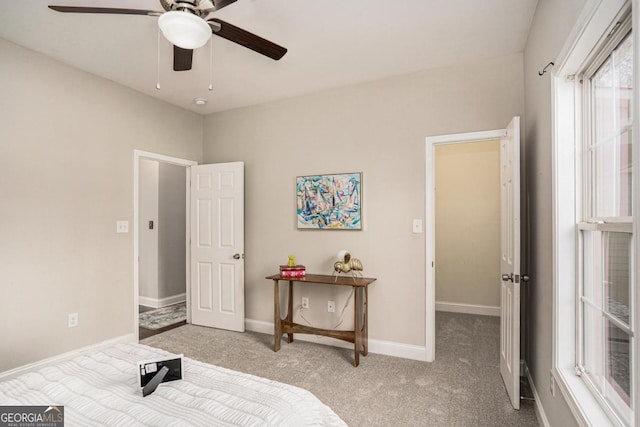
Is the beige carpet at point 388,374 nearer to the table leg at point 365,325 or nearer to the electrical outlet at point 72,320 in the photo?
the table leg at point 365,325

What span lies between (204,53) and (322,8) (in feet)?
3.77

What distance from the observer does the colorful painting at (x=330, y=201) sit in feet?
11.4

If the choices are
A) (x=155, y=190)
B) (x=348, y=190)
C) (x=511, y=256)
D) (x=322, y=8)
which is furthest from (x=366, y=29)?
(x=155, y=190)

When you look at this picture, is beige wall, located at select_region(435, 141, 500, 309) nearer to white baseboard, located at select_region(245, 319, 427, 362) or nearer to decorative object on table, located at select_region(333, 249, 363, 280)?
white baseboard, located at select_region(245, 319, 427, 362)

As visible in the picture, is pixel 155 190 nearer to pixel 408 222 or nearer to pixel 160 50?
pixel 160 50

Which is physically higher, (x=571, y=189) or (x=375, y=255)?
(x=571, y=189)

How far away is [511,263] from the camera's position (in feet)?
8.13

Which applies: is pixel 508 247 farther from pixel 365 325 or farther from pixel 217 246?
pixel 217 246

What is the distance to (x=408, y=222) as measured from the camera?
3277 mm

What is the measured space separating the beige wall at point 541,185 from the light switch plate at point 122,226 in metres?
3.73

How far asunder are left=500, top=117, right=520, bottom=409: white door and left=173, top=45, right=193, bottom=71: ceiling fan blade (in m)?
2.25

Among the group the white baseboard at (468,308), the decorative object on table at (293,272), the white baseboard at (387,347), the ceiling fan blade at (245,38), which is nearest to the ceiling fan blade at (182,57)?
the ceiling fan blade at (245,38)

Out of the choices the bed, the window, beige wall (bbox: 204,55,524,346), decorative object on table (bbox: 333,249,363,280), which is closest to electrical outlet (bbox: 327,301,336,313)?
beige wall (bbox: 204,55,524,346)

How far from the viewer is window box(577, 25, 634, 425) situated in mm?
1278
